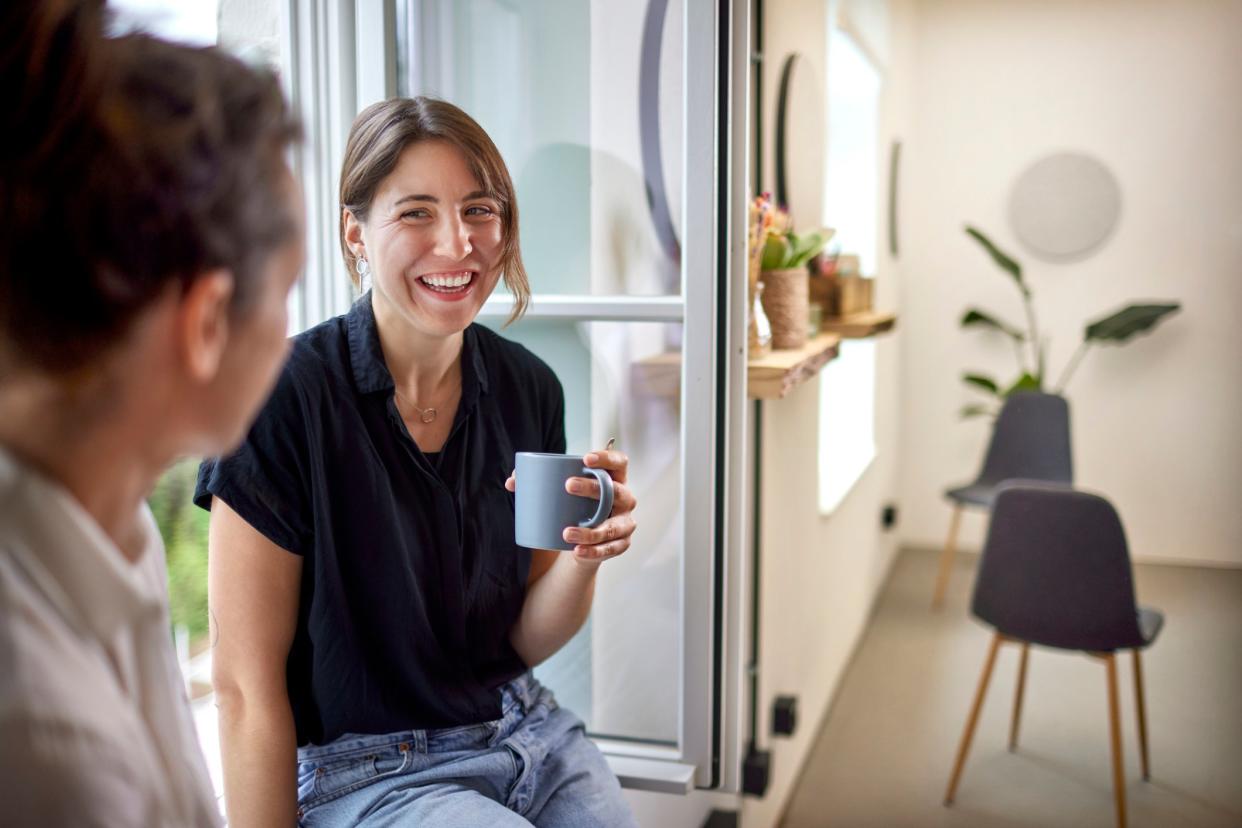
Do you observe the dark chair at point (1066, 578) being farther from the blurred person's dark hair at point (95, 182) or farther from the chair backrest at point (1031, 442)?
the blurred person's dark hair at point (95, 182)

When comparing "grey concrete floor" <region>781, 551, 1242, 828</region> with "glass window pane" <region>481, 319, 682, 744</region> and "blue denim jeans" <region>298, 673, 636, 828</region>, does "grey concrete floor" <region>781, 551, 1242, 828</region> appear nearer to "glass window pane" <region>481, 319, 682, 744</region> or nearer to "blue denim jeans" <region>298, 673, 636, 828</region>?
"glass window pane" <region>481, 319, 682, 744</region>

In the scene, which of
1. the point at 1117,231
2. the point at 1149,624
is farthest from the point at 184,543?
the point at 1117,231

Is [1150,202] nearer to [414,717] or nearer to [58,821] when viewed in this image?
[414,717]

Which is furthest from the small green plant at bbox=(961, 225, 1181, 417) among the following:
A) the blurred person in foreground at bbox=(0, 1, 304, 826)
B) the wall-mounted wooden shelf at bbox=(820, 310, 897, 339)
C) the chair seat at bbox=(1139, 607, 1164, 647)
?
the blurred person in foreground at bbox=(0, 1, 304, 826)

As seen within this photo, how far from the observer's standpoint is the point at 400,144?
108cm

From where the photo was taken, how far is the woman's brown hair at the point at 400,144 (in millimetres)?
1079

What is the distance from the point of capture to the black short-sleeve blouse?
1.09 m

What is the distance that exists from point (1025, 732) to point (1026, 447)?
1.10 meters

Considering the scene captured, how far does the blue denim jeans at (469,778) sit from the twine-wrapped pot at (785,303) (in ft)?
2.94

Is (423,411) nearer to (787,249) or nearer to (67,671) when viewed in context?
(67,671)

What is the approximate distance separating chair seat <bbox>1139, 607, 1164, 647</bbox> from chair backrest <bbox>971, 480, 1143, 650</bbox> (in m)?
0.02

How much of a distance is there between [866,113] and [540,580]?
8.92 feet

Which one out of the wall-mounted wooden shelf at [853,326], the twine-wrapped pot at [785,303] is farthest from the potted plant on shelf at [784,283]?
the wall-mounted wooden shelf at [853,326]

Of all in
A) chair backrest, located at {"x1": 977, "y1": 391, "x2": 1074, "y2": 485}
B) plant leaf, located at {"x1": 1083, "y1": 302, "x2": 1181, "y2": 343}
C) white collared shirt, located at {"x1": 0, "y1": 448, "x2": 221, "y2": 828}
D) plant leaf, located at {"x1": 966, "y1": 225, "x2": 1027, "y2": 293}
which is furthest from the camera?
plant leaf, located at {"x1": 966, "y1": 225, "x2": 1027, "y2": 293}
